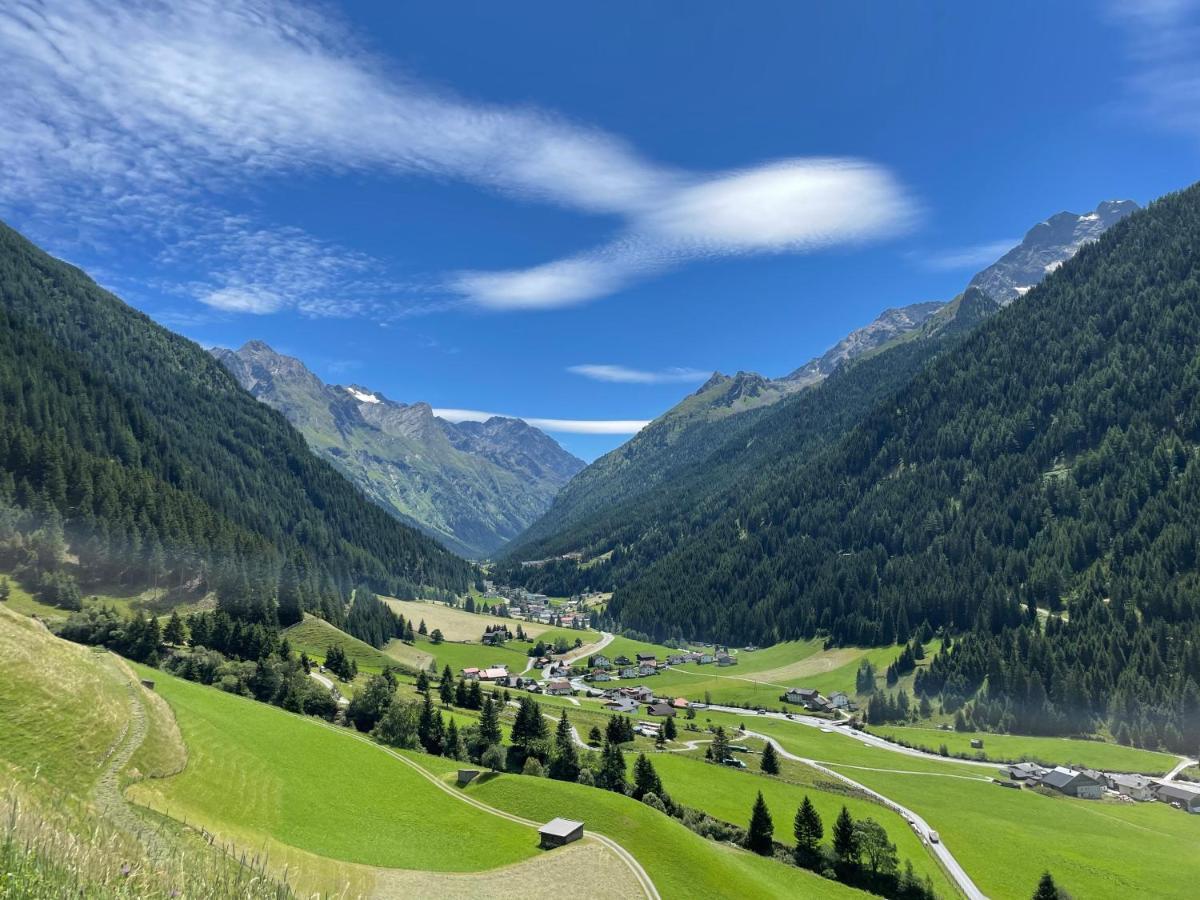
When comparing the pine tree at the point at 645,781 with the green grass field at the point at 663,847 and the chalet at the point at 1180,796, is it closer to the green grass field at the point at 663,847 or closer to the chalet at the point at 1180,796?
the green grass field at the point at 663,847

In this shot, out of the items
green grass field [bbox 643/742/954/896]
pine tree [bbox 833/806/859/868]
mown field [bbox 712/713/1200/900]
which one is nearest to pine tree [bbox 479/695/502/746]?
green grass field [bbox 643/742/954/896]

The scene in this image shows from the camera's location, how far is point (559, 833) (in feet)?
176

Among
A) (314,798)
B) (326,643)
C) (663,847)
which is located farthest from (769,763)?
(326,643)

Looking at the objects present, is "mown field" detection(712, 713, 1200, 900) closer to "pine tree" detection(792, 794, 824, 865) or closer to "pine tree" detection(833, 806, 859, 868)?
"pine tree" detection(833, 806, 859, 868)

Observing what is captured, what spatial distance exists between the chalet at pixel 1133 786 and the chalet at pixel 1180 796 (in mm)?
1284

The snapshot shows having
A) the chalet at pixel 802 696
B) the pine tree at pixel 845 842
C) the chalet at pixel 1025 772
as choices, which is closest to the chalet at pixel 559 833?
the pine tree at pixel 845 842

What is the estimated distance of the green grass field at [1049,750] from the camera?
4555 inches

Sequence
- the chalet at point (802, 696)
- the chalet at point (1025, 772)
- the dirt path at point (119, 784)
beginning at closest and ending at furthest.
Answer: the dirt path at point (119, 784), the chalet at point (1025, 772), the chalet at point (802, 696)

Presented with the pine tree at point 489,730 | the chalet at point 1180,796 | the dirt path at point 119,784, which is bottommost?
the chalet at point 1180,796

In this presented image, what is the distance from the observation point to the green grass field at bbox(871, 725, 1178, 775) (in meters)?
116

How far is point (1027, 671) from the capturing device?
15088 cm

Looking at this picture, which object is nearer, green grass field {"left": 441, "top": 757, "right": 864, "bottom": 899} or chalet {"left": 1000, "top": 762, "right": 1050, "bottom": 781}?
green grass field {"left": 441, "top": 757, "right": 864, "bottom": 899}

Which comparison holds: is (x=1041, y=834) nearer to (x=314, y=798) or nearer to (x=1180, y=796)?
(x=1180, y=796)

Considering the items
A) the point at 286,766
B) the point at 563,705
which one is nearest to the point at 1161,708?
the point at 563,705
